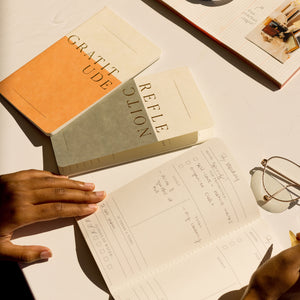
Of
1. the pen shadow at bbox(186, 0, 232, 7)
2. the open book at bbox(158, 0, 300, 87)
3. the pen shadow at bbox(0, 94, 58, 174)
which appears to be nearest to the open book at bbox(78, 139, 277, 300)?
the pen shadow at bbox(0, 94, 58, 174)

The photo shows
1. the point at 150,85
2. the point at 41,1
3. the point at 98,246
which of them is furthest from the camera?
the point at 41,1

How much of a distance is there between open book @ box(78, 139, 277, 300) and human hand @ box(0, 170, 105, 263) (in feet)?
0.11

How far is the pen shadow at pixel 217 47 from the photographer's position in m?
0.74

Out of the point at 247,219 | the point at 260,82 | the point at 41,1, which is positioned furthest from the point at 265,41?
the point at 41,1

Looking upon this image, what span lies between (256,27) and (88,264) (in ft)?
2.00

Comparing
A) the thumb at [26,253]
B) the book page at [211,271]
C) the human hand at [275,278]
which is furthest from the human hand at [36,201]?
the human hand at [275,278]

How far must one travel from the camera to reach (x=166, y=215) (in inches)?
23.8

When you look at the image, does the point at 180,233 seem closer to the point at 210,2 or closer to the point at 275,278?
the point at 275,278

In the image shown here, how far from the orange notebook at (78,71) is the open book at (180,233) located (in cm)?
20

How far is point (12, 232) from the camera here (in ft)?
2.00

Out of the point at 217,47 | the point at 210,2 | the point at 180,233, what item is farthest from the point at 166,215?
the point at 210,2

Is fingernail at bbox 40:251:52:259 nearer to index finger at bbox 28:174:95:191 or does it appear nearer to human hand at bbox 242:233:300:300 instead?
index finger at bbox 28:174:95:191

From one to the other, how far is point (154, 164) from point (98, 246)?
0.60ft

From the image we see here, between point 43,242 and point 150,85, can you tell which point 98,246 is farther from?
point 150,85
